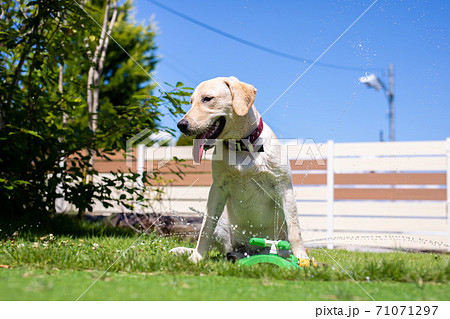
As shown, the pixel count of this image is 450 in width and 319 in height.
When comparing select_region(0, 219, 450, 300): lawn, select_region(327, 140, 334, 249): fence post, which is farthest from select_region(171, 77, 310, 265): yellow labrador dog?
select_region(327, 140, 334, 249): fence post

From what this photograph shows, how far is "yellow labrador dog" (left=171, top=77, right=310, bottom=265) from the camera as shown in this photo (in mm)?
3068

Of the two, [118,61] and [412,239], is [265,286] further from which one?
[118,61]

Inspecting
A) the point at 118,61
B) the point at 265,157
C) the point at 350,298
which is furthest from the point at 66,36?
the point at 118,61

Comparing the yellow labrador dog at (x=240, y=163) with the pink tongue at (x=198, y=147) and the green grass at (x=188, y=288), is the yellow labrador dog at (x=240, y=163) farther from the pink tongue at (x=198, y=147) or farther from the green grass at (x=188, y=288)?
the green grass at (x=188, y=288)

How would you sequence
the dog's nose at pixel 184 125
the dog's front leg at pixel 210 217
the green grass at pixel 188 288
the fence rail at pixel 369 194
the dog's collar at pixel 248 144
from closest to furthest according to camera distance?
the green grass at pixel 188 288, the dog's nose at pixel 184 125, the dog's collar at pixel 248 144, the dog's front leg at pixel 210 217, the fence rail at pixel 369 194

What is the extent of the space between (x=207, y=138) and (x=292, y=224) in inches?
35.6

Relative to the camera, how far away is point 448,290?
2205 millimetres

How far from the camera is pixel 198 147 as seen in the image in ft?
10.0

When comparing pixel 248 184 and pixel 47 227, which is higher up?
pixel 248 184

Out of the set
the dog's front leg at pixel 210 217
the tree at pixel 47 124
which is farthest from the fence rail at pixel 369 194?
the dog's front leg at pixel 210 217

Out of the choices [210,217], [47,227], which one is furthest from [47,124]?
[210,217]

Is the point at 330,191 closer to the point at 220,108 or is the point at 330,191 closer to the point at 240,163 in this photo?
the point at 240,163

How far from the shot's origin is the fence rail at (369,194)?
5977 mm

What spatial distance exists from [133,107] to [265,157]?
2.17 m
